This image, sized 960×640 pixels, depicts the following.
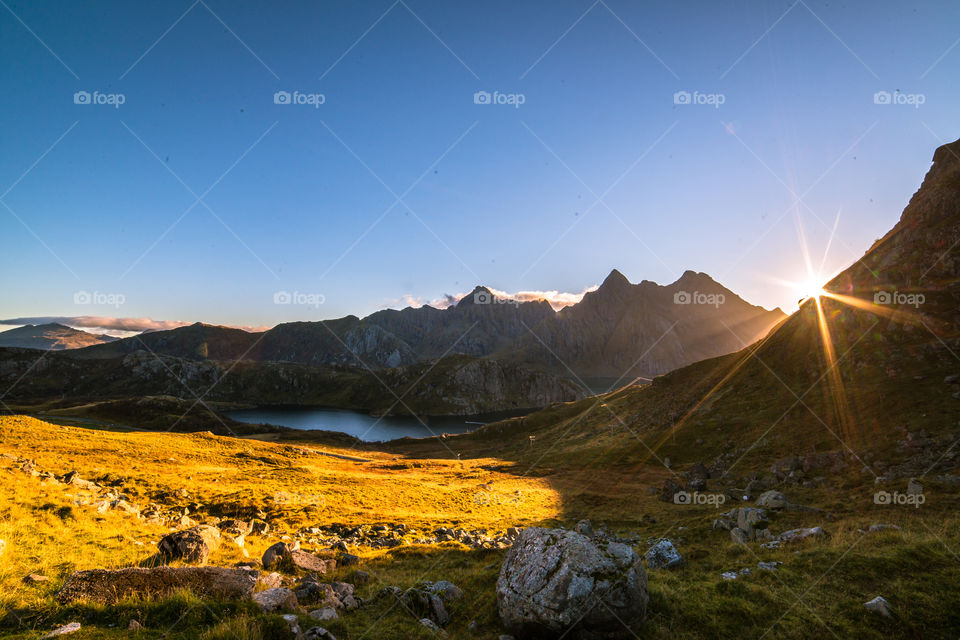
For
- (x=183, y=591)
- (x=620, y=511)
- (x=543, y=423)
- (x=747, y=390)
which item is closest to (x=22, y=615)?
(x=183, y=591)

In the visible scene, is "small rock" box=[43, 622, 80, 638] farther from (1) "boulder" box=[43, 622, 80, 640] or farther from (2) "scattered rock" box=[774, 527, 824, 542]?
(2) "scattered rock" box=[774, 527, 824, 542]

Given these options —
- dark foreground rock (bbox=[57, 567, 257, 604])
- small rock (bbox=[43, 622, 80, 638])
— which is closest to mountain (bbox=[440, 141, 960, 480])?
dark foreground rock (bbox=[57, 567, 257, 604])

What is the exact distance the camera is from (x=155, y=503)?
29.8 m

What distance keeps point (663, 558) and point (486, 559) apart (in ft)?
29.9

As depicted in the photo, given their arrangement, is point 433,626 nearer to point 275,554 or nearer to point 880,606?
point 275,554

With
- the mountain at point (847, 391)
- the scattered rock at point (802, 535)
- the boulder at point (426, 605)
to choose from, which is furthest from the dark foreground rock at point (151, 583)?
the mountain at point (847, 391)

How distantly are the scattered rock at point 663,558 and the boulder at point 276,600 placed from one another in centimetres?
1419

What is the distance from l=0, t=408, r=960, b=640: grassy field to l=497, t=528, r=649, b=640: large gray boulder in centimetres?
97

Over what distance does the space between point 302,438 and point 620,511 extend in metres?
104

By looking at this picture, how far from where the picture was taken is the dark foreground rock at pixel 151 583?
9456 millimetres

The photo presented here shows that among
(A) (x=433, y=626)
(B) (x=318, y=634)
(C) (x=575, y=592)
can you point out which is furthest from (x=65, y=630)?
(C) (x=575, y=592)

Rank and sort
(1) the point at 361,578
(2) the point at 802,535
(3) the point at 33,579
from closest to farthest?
(3) the point at 33,579 → (1) the point at 361,578 → (2) the point at 802,535

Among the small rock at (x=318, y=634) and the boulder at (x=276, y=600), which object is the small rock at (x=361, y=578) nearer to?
the boulder at (x=276, y=600)

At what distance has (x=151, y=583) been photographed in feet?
32.6
